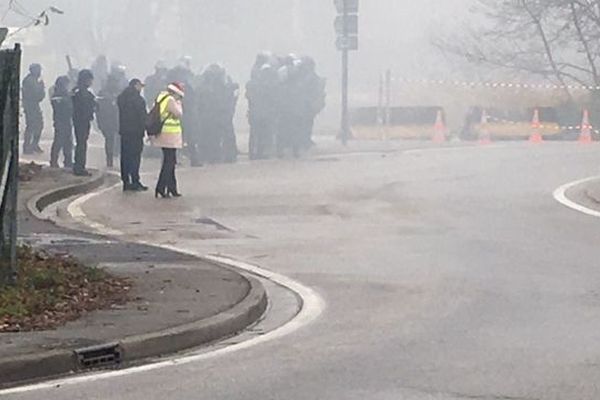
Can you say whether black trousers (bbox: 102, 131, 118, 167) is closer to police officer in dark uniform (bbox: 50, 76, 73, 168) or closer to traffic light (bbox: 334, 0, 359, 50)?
police officer in dark uniform (bbox: 50, 76, 73, 168)

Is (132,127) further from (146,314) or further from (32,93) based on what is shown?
(146,314)

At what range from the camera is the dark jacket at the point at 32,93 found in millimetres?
31203

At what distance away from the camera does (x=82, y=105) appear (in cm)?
Answer: 2567

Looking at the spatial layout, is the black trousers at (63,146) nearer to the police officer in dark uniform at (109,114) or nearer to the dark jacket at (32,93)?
the police officer in dark uniform at (109,114)

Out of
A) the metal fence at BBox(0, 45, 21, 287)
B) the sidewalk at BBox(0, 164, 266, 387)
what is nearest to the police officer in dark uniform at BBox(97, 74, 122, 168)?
the sidewalk at BBox(0, 164, 266, 387)

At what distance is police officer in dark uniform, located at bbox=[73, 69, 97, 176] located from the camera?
83.3 feet

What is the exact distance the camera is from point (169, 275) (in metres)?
13.5

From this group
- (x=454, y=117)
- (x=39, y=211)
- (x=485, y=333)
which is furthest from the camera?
(x=454, y=117)

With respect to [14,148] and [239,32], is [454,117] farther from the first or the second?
[14,148]

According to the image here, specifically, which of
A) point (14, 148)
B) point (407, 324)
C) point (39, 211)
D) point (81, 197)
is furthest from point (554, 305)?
point (81, 197)

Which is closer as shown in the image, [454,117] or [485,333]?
[485,333]

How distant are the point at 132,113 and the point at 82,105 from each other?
270 cm

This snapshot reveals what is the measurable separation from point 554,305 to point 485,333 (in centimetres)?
149

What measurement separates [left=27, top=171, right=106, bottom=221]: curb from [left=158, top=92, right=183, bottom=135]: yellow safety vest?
1678 mm
